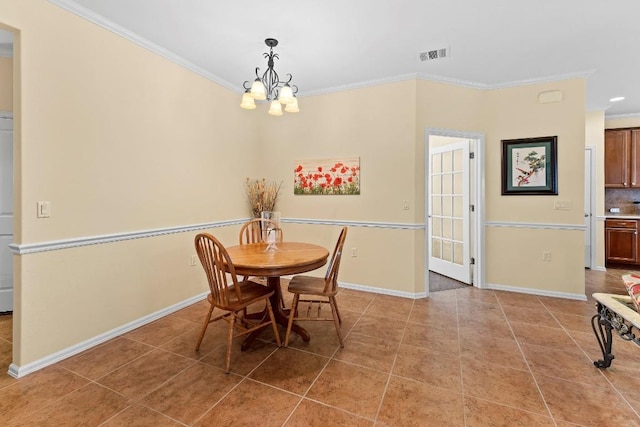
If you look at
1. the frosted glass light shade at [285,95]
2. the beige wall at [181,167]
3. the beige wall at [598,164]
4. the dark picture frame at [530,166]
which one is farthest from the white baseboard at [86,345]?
the beige wall at [598,164]

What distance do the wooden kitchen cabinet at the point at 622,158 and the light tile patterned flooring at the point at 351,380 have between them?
3727mm

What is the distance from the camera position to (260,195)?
164 inches

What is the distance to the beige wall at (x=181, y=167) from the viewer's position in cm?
209

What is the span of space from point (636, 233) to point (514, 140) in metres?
3.16

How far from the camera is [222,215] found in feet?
12.3

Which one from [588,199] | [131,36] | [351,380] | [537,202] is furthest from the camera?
[588,199]

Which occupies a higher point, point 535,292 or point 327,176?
point 327,176

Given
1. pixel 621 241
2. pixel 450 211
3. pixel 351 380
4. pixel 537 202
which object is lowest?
pixel 351 380

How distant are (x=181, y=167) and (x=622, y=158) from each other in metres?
6.82

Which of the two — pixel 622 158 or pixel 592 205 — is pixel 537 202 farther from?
pixel 622 158

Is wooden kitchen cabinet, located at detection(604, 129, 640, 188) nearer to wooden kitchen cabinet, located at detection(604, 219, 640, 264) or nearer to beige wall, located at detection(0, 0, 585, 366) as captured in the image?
wooden kitchen cabinet, located at detection(604, 219, 640, 264)

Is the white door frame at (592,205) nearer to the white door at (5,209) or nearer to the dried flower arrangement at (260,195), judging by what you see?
the dried flower arrangement at (260,195)

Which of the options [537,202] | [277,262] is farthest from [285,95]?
[537,202]

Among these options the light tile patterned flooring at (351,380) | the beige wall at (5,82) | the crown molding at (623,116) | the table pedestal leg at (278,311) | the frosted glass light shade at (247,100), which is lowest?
the light tile patterned flooring at (351,380)
